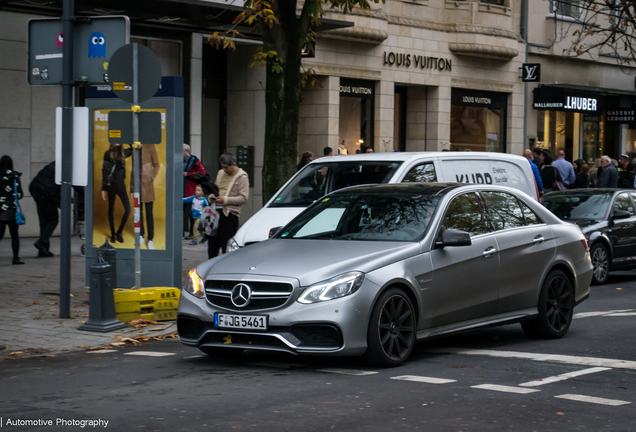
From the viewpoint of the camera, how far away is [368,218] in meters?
8.32

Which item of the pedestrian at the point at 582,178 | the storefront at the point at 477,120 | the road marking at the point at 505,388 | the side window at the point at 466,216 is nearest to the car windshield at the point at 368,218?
the side window at the point at 466,216

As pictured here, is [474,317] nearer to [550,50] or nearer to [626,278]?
[626,278]

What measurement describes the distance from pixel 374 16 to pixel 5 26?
1006 cm

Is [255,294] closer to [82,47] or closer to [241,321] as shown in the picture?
[241,321]

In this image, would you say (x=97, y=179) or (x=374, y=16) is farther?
(x=374, y=16)

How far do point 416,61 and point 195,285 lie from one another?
67.6 feet

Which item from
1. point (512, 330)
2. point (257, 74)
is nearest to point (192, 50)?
point (257, 74)

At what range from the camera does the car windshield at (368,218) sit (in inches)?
319

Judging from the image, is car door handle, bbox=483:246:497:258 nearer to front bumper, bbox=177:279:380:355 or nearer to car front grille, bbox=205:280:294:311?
front bumper, bbox=177:279:380:355

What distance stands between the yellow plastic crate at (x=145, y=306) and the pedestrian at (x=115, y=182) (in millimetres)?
1677

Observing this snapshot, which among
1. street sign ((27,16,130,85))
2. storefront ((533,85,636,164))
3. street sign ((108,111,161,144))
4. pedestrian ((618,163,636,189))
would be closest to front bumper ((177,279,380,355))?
street sign ((108,111,161,144))

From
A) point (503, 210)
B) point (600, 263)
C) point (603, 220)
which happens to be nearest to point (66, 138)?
point (503, 210)

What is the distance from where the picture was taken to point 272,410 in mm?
5977

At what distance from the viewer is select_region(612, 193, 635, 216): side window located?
15781 mm
